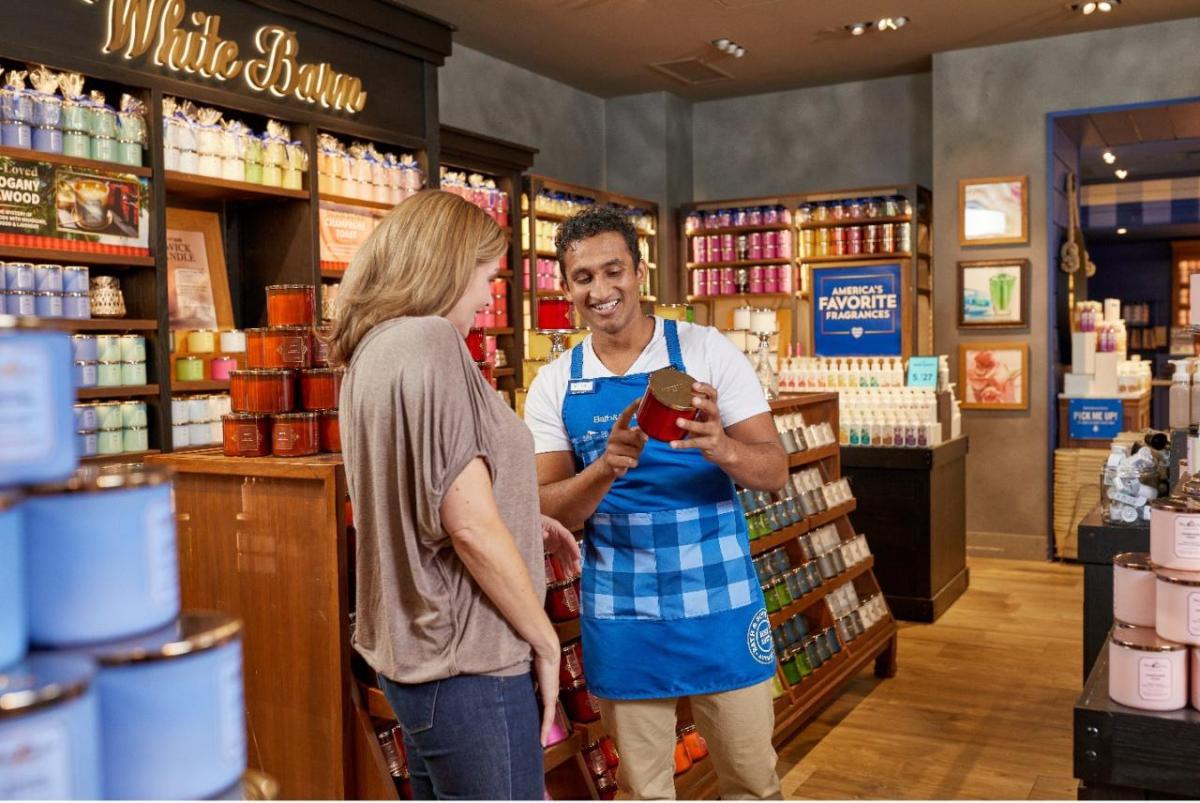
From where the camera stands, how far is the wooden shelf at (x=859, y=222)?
847 cm

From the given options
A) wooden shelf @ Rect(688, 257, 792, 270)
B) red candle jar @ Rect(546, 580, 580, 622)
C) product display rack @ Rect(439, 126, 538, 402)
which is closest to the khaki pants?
red candle jar @ Rect(546, 580, 580, 622)

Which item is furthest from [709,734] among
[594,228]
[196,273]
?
[196,273]

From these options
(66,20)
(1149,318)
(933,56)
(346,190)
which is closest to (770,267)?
(933,56)

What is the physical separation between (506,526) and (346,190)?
4348mm

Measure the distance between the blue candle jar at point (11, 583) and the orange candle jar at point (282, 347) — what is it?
1.87 m

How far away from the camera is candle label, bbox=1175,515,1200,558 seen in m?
1.97

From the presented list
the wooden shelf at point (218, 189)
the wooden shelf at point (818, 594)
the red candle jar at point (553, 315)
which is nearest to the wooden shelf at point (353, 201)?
the wooden shelf at point (218, 189)

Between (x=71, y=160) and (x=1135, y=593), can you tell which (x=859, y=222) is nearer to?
(x=71, y=160)

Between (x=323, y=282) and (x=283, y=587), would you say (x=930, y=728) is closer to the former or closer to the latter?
(x=283, y=587)

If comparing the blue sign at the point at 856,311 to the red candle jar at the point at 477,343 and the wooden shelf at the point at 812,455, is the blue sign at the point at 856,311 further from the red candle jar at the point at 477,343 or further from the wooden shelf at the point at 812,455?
the red candle jar at the point at 477,343

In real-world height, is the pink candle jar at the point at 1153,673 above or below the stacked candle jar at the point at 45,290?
below

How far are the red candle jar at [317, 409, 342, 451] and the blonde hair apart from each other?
927 millimetres

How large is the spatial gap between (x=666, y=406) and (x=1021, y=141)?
22.6 feet

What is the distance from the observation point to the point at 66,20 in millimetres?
4246
